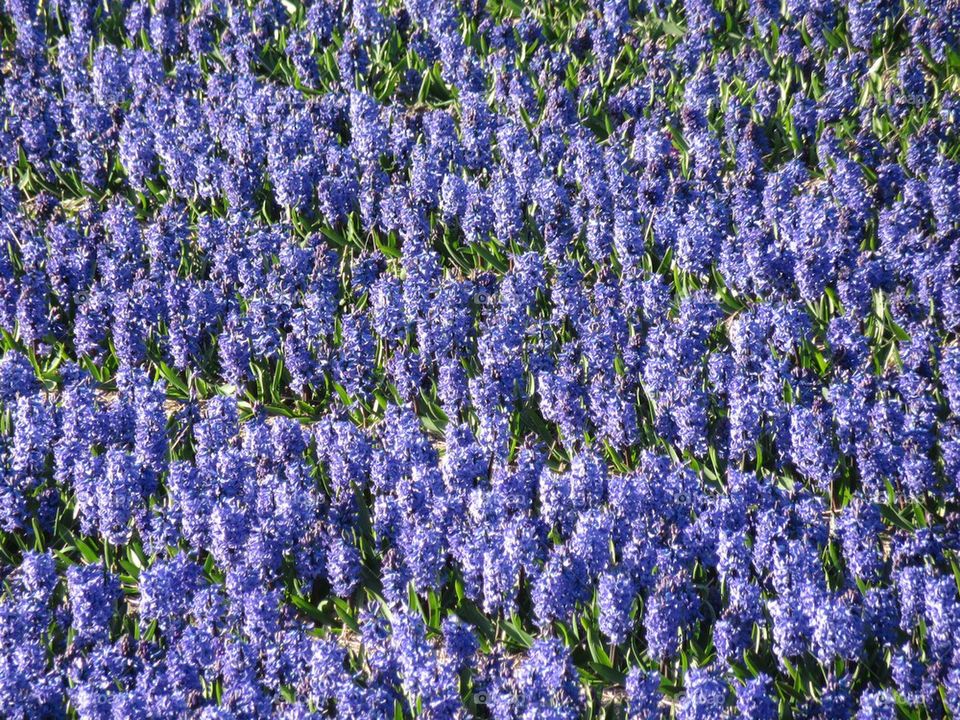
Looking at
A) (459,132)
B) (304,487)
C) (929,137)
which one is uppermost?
(459,132)

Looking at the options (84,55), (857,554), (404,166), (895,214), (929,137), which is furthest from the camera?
(84,55)

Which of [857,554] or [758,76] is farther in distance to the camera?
[758,76]

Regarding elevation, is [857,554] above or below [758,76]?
below

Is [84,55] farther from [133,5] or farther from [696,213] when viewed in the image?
[696,213]

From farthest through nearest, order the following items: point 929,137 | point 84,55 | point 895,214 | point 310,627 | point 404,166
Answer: point 84,55
point 404,166
point 929,137
point 895,214
point 310,627

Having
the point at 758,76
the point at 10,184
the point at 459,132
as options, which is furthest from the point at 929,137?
the point at 10,184

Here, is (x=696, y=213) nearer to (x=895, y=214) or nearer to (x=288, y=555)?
(x=895, y=214)

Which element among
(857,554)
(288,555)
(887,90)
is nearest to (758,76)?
(887,90)
